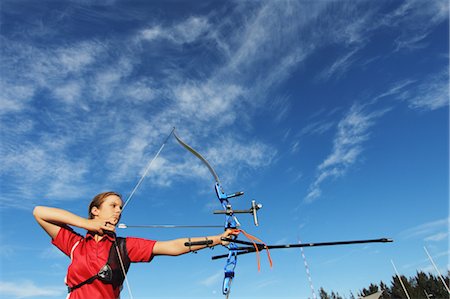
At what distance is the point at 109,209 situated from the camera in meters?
3.09

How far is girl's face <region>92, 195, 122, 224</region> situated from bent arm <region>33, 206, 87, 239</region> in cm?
24

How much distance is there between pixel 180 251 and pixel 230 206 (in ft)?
3.85

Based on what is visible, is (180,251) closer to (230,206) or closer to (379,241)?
(230,206)

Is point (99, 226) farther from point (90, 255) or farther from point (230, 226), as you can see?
point (230, 226)

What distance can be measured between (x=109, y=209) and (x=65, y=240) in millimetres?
457

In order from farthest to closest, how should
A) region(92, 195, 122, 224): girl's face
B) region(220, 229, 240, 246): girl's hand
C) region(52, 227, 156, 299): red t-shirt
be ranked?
region(220, 229, 240, 246): girl's hand, region(92, 195, 122, 224): girl's face, region(52, 227, 156, 299): red t-shirt

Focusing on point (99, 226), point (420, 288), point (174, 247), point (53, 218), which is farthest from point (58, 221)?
point (420, 288)

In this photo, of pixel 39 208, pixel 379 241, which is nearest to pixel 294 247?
pixel 379 241

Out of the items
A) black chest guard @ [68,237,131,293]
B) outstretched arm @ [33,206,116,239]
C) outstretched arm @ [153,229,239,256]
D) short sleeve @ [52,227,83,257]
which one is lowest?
black chest guard @ [68,237,131,293]

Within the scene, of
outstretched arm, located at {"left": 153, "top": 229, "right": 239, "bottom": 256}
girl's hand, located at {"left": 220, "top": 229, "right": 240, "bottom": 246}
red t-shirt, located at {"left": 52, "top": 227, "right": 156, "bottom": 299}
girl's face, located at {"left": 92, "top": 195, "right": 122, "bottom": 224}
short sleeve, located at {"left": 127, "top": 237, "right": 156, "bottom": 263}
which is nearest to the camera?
red t-shirt, located at {"left": 52, "top": 227, "right": 156, "bottom": 299}

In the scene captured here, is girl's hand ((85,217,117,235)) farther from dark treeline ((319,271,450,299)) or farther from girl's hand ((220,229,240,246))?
dark treeline ((319,271,450,299))

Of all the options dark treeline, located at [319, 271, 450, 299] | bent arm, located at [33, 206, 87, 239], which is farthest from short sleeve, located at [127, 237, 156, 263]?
dark treeline, located at [319, 271, 450, 299]

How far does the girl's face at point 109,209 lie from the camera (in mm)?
3074

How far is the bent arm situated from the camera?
2.82 m
